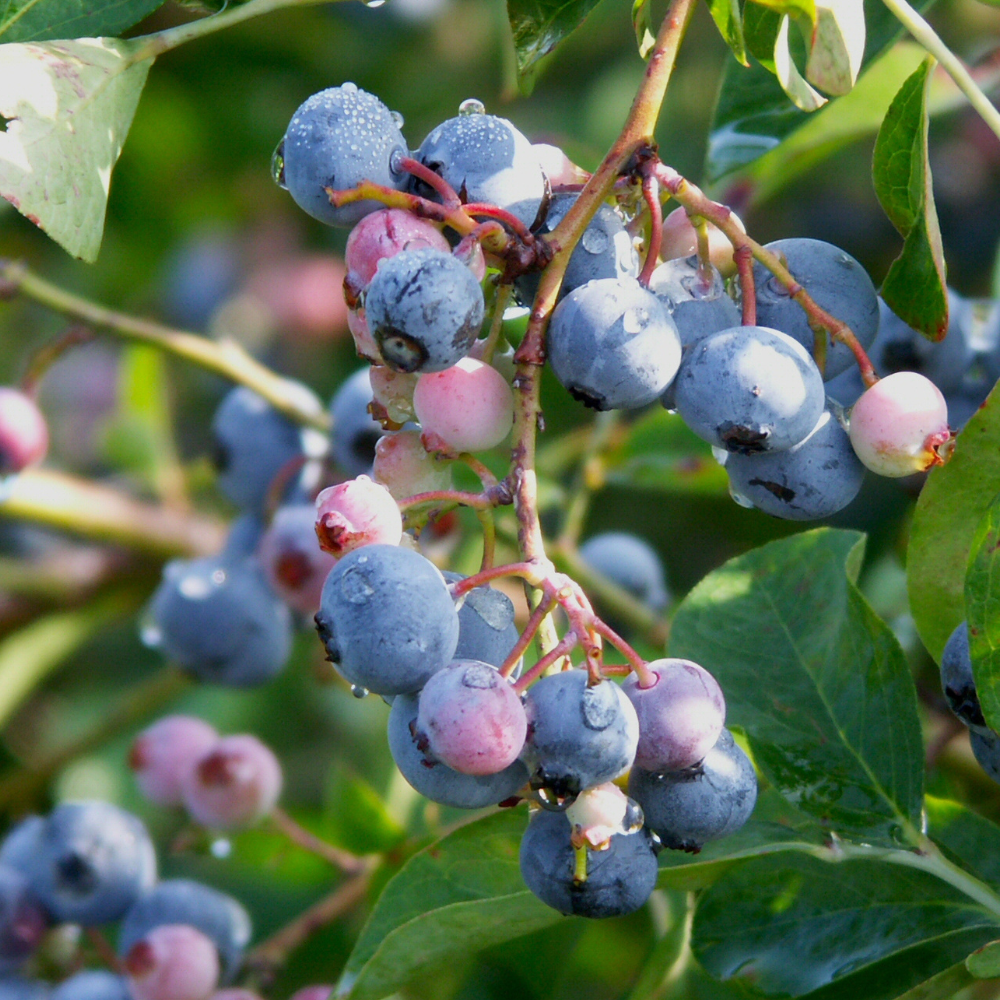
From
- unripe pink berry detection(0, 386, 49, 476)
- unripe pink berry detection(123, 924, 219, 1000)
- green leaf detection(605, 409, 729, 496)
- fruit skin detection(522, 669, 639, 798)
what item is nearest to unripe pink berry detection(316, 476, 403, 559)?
fruit skin detection(522, 669, 639, 798)

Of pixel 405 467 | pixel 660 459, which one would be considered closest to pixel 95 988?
pixel 405 467

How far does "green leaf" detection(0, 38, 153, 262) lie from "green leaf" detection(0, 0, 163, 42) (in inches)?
1.0

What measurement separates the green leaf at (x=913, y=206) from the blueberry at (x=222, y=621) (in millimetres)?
993

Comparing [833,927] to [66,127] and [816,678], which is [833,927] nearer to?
[816,678]

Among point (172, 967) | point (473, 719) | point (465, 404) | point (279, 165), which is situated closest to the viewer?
point (473, 719)

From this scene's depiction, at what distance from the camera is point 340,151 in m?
0.81

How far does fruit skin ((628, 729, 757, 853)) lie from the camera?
2.52 feet

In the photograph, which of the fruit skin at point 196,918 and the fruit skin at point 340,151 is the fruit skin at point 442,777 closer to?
the fruit skin at point 340,151

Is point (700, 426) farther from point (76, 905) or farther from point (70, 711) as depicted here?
point (70, 711)

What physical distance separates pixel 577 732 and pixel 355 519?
6.9 inches

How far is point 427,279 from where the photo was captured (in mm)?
716

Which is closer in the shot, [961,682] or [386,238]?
[386,238]

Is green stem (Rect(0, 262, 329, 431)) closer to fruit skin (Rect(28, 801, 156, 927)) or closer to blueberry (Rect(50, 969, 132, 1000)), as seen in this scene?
fruit skin (Rect(28, 801, 156, 927))

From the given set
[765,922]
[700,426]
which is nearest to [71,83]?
[700,426]
